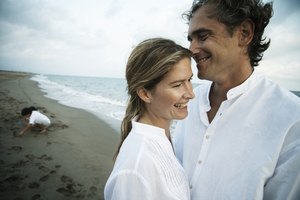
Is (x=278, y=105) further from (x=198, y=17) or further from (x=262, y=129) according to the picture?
(x=198, y=17)

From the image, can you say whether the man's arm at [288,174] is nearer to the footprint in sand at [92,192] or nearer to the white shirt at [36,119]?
the footprint in sand at [92,192]

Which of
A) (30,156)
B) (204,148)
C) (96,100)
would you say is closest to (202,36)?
(204,148)

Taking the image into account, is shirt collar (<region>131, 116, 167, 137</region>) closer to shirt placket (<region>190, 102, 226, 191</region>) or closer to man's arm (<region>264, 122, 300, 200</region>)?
shirt placket (<region>190, 102, 226, 191</region>)

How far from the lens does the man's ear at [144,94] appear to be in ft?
6.28

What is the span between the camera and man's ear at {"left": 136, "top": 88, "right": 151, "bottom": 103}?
1.91m

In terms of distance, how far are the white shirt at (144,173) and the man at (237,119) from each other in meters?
0.37

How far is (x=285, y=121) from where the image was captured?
1.53m

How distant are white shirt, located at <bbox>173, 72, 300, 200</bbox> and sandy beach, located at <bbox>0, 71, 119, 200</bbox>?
3331mm

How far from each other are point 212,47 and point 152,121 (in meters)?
0.94

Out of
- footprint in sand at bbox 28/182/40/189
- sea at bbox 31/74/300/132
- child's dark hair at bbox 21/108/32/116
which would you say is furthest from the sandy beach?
sea at bbox 31/74/300/132

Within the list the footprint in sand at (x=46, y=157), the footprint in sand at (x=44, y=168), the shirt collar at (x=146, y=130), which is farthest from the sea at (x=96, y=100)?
the footprint in sand at (x=46, y=157)

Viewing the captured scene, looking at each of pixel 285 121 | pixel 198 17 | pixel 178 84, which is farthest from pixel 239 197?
pixel 198 17

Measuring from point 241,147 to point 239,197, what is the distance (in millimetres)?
374

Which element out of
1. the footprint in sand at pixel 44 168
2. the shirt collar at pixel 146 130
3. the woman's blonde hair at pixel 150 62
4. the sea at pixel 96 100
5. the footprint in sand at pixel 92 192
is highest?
the woman's blonde hair at pixel 150 62
